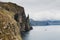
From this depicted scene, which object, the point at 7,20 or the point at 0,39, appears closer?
the point at 0,39

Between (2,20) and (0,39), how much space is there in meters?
3.14

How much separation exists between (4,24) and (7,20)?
1490 millimetres

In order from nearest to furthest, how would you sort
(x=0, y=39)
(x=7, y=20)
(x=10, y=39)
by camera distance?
(x=0, y=39) → (x=10, y=39) → (x=7, y=20)

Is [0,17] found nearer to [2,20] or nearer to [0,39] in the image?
[2,20]

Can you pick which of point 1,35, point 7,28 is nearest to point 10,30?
point 7,28

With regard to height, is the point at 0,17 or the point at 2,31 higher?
the point at 0,17

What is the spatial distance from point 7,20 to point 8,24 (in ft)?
2.19

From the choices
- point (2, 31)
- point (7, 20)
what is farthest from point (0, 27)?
point (7, 20)

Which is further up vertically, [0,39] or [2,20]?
[2,20]

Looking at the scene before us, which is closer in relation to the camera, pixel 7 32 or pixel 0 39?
pixel 0 39

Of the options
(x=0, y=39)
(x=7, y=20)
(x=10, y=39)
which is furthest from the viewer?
(x=7, y=20)

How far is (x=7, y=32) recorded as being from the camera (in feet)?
79.9

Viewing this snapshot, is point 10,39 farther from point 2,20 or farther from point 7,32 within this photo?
point 2,20

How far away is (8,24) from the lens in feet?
84.6
